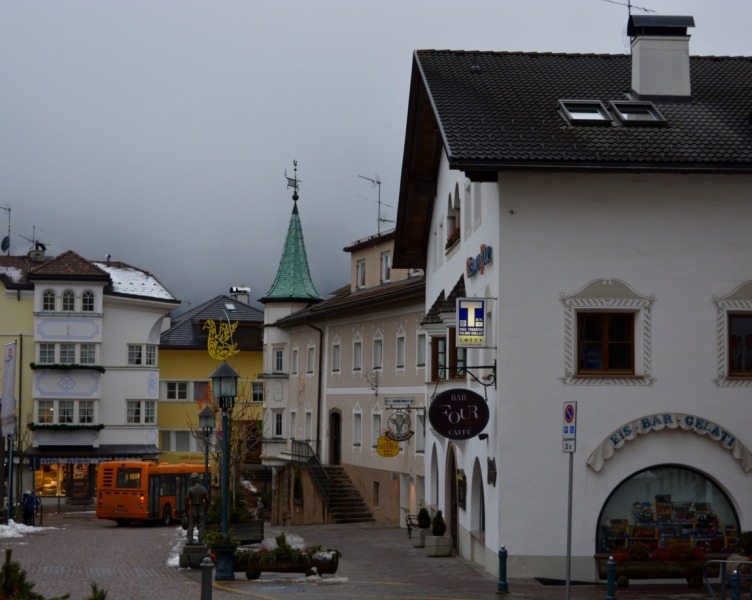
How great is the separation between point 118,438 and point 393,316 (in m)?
25.6

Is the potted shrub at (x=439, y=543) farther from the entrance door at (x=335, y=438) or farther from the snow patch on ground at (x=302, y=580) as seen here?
the entrance door at (x=335, y=438)

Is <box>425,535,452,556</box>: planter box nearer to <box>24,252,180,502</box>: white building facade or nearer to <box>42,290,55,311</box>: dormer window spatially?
<box>24,252,180,502</box>: white building facade

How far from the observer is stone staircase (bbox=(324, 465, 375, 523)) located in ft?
146

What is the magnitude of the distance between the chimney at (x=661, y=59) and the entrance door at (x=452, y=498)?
30.9 feet

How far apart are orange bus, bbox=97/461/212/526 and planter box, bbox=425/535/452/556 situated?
67.4ft

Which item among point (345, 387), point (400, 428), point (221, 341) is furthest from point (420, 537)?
point (221, 341)

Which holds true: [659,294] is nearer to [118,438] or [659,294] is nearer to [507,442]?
[507,442]

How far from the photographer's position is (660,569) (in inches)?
779

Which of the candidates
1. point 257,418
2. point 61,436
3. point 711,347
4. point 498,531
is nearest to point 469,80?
point 711,347

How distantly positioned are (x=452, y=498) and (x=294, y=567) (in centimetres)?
725

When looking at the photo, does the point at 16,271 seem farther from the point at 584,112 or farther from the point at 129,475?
the point at 584,112

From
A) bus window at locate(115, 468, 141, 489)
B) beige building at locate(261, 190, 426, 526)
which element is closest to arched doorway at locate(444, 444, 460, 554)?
beige building at locate(261, 190, 426, 526)

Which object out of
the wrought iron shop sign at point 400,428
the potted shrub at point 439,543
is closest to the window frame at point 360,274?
the wrought iron shop sign at point 400,428

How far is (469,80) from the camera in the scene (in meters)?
23.5
